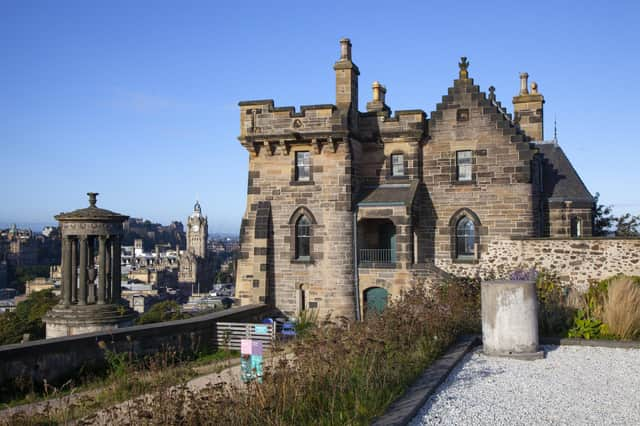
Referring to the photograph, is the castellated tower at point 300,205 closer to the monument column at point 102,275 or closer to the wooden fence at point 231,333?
the wooden fence at point 231,333

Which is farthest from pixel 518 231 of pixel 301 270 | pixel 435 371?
pixel 435 371

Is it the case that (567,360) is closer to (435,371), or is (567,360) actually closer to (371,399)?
(435,371)

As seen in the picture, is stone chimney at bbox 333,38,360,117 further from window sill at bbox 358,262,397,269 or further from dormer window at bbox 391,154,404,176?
window sill at bbox 358,262,397,269

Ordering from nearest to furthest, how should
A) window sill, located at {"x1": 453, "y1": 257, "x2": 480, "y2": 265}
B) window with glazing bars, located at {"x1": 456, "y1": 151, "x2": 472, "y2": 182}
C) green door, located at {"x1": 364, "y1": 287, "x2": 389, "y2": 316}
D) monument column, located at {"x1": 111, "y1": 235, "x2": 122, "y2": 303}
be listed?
window sill, located at {"x1": 453, "y1": 257, "x2": 480, "y2": 265}, green door, located at {"x1": 364, "y1": 287, "x2": 389, "y2": 316}, window with glazing bars, located at {"x1": 456, "y1": 151, "x2": 472, "y2": 182}, monument column, located at {"x1": 111, "y1": 235, "x2": 122, "y2": 303}

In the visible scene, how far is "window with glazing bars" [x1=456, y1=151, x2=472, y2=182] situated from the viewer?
2292cm

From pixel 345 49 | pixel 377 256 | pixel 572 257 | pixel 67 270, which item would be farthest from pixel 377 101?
pixel 67 270

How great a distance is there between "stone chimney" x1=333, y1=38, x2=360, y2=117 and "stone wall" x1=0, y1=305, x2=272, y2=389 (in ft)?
31.8

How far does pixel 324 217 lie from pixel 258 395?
15950 millimetres

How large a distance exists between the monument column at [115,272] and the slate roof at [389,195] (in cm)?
983

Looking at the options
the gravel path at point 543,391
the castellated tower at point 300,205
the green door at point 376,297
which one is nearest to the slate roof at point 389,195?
the castellated tower at point 300,205

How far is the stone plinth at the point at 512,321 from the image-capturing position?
10.9 m

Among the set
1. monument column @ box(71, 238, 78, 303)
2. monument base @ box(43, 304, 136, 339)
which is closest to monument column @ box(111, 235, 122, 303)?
monument column @ box(71, 238, 78, 303)

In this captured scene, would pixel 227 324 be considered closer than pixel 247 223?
Yes

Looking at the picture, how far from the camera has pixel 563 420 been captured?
24.2 ft
